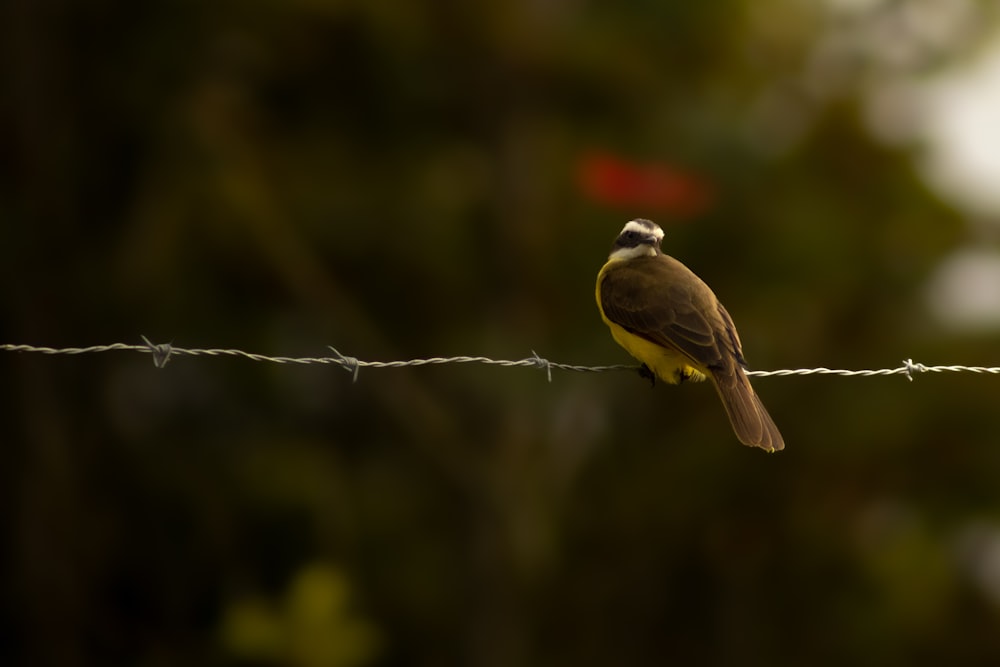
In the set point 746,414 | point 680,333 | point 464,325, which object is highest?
point 464,325

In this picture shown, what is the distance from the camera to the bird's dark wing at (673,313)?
4910 millimetres

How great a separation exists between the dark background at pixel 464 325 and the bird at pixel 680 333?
4.21m

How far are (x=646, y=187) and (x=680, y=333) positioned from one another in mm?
4953

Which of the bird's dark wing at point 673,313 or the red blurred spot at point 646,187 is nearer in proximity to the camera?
the bird's dark wing at point 673,313

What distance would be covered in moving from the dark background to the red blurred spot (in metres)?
0.03

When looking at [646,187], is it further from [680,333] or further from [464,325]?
[680,333]

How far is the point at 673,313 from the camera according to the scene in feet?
16.3

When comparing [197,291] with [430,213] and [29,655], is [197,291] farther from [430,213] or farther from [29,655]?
[29,655]

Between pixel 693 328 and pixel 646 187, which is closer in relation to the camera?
pixel 693 328

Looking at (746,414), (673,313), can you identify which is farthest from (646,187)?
(746,414)

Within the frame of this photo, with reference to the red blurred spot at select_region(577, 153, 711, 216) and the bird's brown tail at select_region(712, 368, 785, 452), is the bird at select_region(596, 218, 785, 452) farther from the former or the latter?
the red blurred spot at select_region(577, 153, 711, 216)

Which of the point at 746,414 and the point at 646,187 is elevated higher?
the point at 646,187

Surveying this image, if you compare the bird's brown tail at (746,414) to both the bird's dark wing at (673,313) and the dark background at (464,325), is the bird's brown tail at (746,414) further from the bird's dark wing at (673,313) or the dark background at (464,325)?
the dark background at (464,325)

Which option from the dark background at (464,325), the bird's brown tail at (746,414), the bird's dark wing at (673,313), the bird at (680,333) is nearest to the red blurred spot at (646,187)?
the dark background at (464,325)
